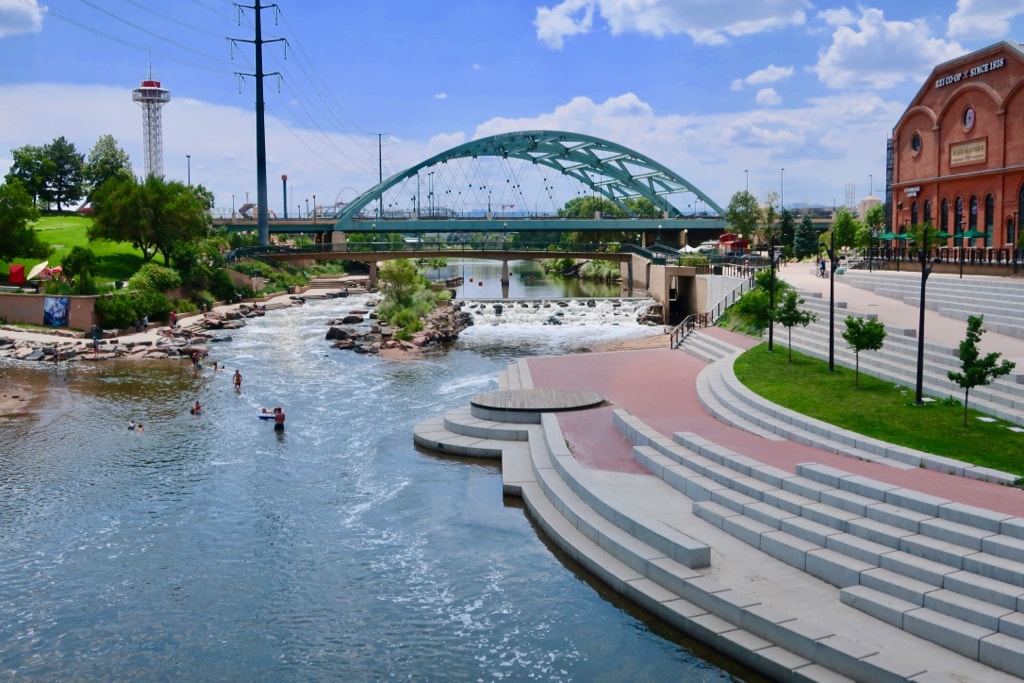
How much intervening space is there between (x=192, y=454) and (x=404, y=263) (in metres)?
34.2

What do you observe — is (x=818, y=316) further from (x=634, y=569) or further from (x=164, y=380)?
(x=164, y=380)

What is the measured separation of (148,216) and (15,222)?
8460mm

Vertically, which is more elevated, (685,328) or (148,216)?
(148,216)

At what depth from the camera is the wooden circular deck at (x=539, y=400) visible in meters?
28.0

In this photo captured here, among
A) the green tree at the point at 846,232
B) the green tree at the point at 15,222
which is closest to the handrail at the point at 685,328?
the green tree at the point at 846,232

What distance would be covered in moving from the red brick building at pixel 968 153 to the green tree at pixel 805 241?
2286 cm

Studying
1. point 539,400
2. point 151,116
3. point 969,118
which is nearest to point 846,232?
point 969,118

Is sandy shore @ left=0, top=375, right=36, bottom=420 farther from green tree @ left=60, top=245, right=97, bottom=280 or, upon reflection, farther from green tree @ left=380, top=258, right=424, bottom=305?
green tree @ left=380, top=258, right=424, bottom=305

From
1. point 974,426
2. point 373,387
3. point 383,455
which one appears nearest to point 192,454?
point 383,455

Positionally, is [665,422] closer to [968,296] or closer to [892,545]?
[892,545]

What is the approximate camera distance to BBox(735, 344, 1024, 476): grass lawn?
19031mm

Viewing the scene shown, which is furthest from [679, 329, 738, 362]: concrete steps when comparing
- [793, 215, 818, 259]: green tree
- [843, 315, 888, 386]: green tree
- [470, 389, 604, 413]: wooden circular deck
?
[793, 215, 818, 259]: green tree

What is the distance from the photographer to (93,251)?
237 feet

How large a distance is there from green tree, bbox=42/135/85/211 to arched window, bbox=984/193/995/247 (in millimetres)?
98095
